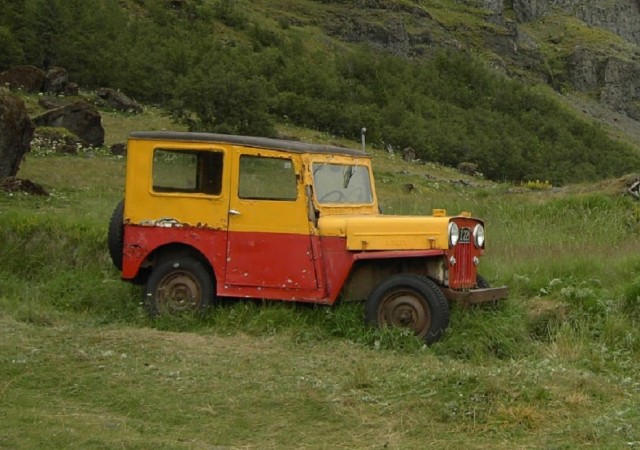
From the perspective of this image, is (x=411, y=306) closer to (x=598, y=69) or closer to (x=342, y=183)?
(x=342, y=183)

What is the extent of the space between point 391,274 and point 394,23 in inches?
3248

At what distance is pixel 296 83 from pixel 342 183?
42.2m

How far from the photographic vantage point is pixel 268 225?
8719mm

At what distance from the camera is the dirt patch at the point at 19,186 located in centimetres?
1524

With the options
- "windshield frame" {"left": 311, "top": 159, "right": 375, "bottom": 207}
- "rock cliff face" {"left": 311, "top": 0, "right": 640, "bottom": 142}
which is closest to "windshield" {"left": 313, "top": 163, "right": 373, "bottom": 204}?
"windshield frame" {"left": 311, "top": 159, "right": 375, "bottom": 207}

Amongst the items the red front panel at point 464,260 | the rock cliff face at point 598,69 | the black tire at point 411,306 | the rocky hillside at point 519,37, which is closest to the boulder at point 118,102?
the red front panel at point 464,260

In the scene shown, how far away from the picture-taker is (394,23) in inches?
3472

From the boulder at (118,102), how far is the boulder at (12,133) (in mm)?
16453

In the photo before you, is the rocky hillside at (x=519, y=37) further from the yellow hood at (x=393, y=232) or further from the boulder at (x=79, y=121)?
the yellow hood at (x=393, y=232)

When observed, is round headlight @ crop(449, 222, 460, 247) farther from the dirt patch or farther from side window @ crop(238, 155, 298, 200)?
the dirt patch

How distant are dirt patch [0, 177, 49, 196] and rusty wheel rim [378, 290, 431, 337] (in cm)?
916

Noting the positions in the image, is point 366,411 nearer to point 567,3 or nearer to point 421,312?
point 421,312

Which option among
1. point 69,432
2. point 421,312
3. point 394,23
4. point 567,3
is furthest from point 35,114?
point 567,3

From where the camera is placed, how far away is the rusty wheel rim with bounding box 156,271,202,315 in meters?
9.01
